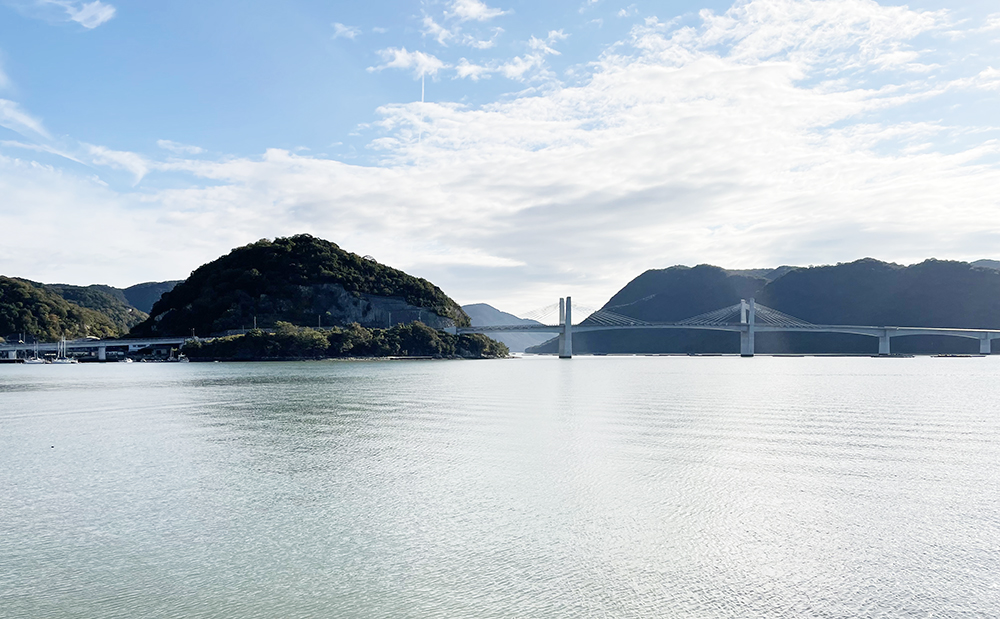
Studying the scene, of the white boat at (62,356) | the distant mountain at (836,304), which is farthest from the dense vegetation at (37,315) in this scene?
the distant mountain at (836,304)

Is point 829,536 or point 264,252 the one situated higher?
point 264,252

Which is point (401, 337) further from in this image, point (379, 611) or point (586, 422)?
point (379, 611)

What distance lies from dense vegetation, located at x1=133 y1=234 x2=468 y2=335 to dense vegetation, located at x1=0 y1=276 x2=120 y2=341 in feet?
44.4

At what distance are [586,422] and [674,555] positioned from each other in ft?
39.2

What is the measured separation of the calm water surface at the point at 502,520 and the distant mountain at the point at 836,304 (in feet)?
379

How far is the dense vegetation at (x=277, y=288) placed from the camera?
108 metres

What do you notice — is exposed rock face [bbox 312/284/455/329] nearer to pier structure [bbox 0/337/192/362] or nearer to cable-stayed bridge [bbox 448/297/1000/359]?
cable-stayed bridge [bbox 448/297/1000/359]

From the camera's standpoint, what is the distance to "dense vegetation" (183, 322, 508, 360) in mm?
86438

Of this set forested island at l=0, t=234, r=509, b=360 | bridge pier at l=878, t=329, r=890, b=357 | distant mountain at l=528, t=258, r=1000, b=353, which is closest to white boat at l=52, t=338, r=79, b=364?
forested island at l=0, t=234, r=509, b=360

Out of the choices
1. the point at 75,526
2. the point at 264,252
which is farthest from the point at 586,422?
the point at 264,252

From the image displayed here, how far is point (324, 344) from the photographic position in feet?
288

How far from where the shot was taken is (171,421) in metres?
19.9

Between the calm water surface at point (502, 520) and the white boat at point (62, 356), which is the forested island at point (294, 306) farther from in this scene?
the calm water surface at point (502, 520)

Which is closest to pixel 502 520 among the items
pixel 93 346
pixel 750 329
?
pixel 750 329
